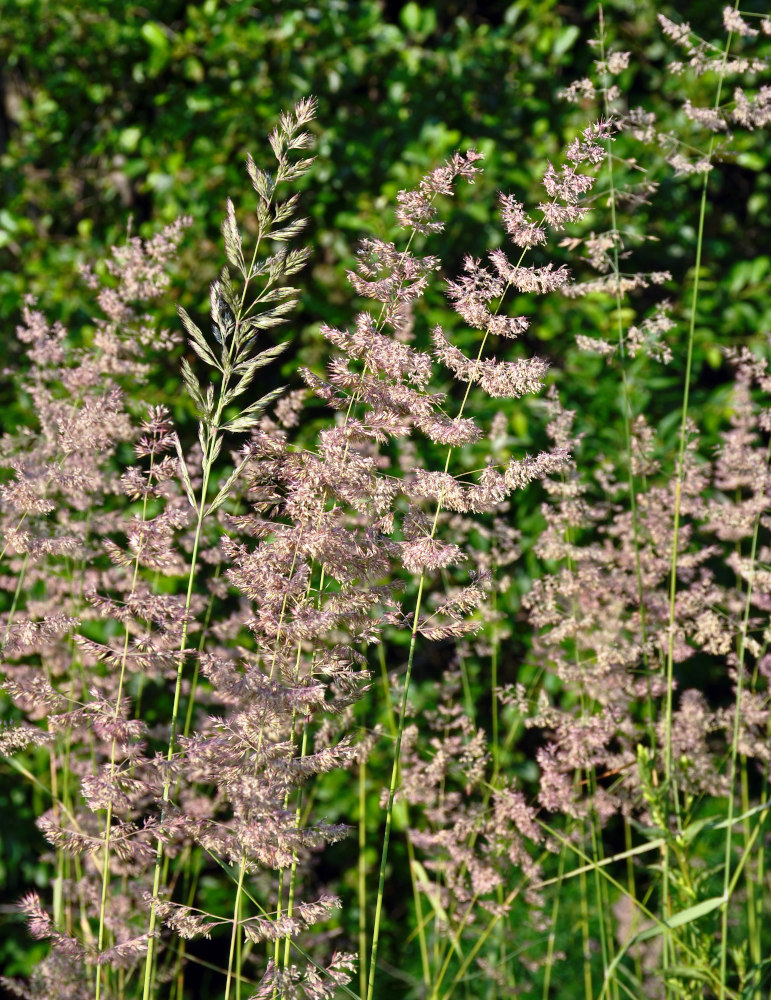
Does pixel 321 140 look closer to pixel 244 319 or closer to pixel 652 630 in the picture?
pixel 652 630

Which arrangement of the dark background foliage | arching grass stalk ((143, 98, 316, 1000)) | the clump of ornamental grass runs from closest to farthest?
arching grass stalk ((143, 98, 316, 1000)) → the clump of ornamental grass → the dark background foliage

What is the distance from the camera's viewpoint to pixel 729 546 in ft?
11.4

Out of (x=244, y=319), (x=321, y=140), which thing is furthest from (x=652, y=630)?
(x=321, y=140)

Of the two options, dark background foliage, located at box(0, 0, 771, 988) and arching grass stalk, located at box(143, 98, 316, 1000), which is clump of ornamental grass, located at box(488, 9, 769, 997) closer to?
arching grass stalk, located at box(143, 98, 316, 1000)

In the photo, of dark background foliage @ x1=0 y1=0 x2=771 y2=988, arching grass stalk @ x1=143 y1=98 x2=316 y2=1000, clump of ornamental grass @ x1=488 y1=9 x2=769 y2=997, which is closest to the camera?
arching grass stalk @ x1=143 y1=98 x2=316 y2=1000

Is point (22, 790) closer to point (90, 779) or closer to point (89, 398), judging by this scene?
point (89, 398)

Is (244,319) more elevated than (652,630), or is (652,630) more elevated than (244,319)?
(244,319)

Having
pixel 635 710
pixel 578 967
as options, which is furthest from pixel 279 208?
pixel 578 967

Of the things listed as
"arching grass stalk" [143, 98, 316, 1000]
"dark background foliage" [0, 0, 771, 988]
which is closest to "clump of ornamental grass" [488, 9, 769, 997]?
"arching grass stalk" [143, 98, 316, 1000]

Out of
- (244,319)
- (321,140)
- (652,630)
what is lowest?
(652,630)

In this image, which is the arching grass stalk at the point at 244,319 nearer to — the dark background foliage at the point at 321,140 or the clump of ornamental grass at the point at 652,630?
the clump of ornamental grass at the point at 652,630

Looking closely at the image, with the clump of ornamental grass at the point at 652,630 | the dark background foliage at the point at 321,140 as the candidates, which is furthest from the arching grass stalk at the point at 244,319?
the dark background foliage at the point at 321,140

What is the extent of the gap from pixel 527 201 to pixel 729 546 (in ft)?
4.30

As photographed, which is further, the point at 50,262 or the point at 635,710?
the point at 50,262
